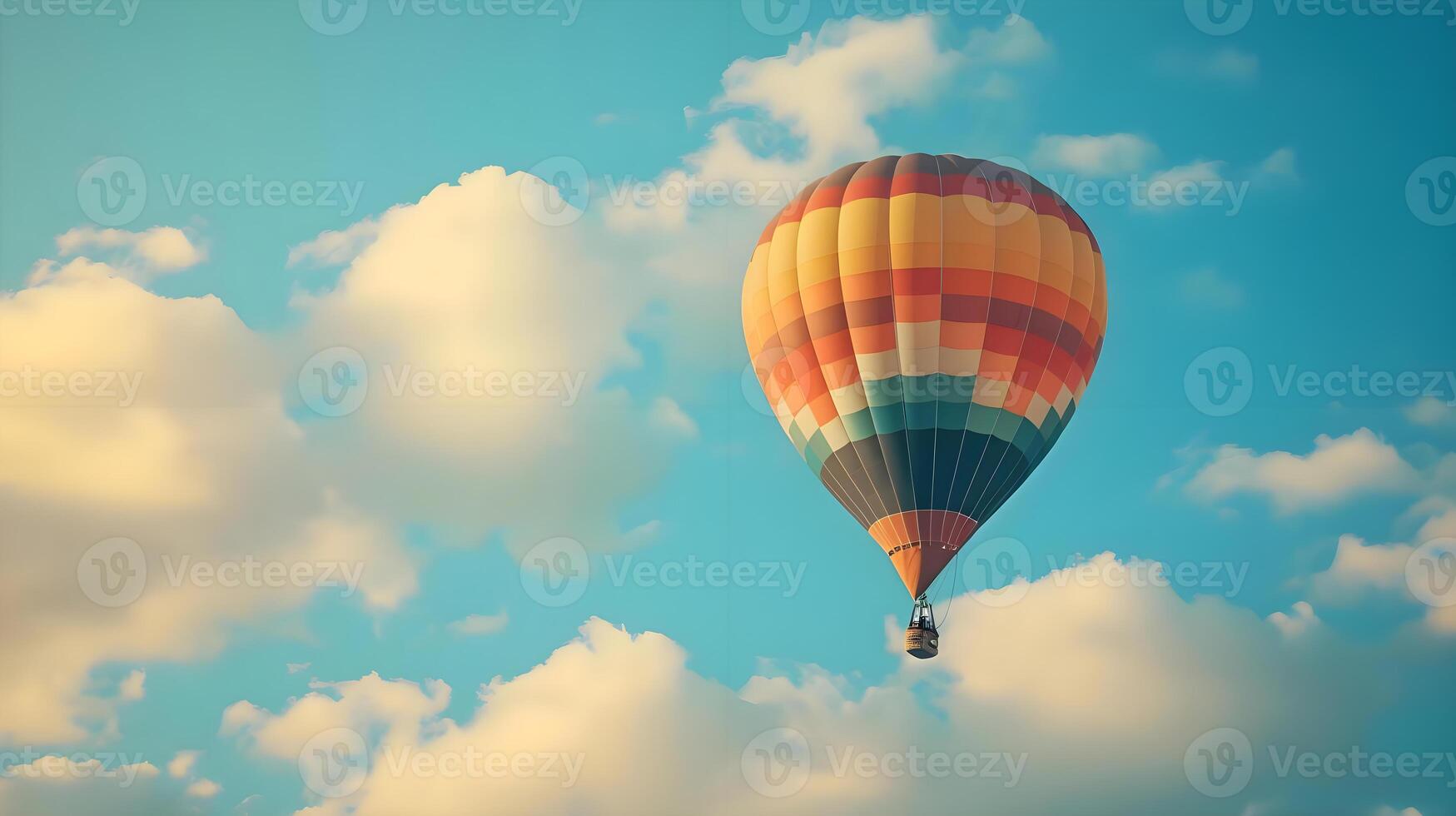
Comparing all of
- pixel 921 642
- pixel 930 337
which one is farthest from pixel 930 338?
pixel 921 642

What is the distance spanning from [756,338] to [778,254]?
6.19 feet

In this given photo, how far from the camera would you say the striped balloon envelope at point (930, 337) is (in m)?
40.2

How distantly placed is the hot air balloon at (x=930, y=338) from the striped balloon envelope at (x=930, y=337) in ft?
0.11

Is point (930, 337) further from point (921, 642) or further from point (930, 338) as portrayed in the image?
point (921, 642)

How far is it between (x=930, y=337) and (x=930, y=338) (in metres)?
0.02

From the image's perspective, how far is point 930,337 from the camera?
40.2 meters

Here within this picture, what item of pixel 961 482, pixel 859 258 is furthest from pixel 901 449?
pixel 859 258

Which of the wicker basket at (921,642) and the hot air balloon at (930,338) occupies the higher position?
the hot air balloon at (930,338)

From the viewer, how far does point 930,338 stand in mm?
40188

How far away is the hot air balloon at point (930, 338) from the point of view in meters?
40.2

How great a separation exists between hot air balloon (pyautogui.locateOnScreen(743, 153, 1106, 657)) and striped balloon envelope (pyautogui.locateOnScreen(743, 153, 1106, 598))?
0.03 m

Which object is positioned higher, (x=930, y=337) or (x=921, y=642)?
(x=930, y=337)

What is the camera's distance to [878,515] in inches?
1597

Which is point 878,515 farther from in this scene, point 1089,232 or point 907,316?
point 1089,232
